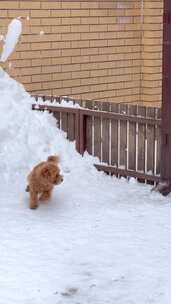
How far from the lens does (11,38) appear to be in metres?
10.7

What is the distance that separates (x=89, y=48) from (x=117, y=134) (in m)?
3.29

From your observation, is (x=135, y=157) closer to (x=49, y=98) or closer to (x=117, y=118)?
(x=117, y=118)

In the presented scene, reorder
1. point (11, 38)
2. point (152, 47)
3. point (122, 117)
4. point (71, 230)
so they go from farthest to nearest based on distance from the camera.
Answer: point (152, 47) → point (11, 38) → point (122, 117) → point (71, 230)

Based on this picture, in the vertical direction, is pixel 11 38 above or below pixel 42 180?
above

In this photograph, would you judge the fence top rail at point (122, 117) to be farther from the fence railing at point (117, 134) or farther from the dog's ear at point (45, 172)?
the dog's ear at point (45, 172)

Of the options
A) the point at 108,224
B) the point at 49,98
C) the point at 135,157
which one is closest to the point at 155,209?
the point at 108,224

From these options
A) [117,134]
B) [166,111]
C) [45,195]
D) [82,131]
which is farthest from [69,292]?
[82,131]

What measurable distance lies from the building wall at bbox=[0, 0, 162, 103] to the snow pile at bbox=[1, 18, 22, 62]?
0.10 metres

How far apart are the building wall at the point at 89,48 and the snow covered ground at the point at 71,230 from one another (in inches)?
43.1

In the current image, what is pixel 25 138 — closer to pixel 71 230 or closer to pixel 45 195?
pixel 45 195

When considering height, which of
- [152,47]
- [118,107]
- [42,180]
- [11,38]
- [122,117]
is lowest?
[42,180]

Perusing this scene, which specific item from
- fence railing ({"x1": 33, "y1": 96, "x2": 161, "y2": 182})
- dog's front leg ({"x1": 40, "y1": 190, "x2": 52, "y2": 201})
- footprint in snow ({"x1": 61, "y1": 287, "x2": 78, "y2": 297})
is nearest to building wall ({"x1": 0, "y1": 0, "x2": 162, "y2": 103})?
fence railing ({"x1": 33, "y1": 96, "x2": 161, "y2": 182})

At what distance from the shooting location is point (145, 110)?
348 inches

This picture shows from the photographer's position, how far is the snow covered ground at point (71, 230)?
547 cm
